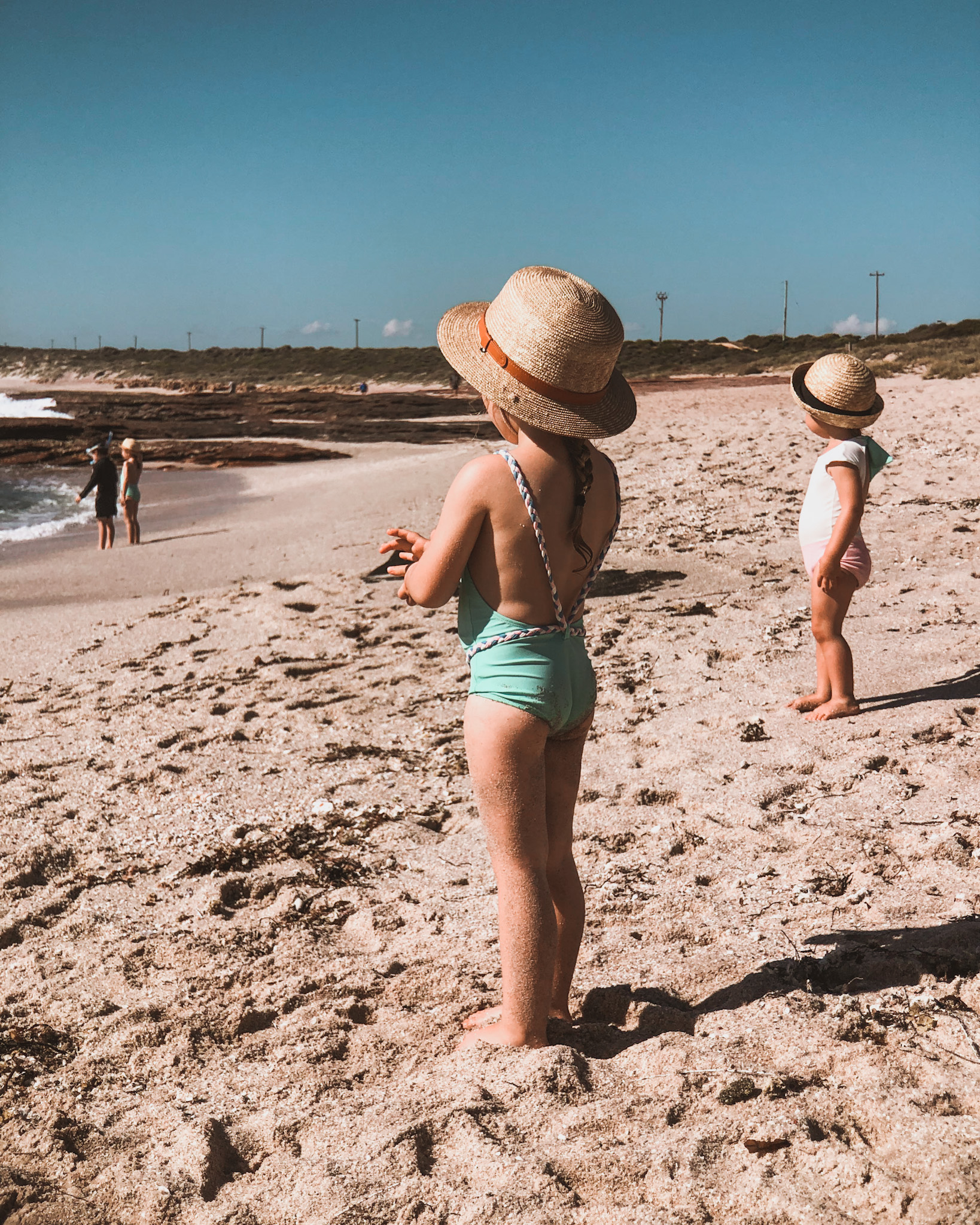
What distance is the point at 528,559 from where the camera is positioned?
2.18m

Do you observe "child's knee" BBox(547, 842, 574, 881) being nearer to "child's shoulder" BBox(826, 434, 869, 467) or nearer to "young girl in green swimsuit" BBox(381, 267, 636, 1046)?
"young girl in green swimsuit" BBox(381, 267, 636, 1046)

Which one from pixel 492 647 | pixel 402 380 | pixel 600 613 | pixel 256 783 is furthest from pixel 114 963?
pixel 402 380

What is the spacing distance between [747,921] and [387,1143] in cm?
136

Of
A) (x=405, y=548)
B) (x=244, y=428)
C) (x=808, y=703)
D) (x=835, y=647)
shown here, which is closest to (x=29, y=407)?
(x=244, y=428)

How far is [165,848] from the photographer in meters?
3.92

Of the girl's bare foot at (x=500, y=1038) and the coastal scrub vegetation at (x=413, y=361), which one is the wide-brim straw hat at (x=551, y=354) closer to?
the girl's bare foot at (x=500, y=1038)

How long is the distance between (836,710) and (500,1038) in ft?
8.62

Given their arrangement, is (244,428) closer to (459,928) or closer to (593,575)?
(459,928)

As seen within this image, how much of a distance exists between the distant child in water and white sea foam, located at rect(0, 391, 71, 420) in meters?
39.0

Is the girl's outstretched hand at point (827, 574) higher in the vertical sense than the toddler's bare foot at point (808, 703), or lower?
higher

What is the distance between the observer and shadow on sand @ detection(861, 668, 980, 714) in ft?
14.8

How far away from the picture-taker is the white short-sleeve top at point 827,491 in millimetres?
4262

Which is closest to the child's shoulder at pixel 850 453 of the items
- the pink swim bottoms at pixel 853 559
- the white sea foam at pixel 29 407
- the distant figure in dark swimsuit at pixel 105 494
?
the pink swim bottoms at pixel 853 559

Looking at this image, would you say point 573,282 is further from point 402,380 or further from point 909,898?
point 402,380
